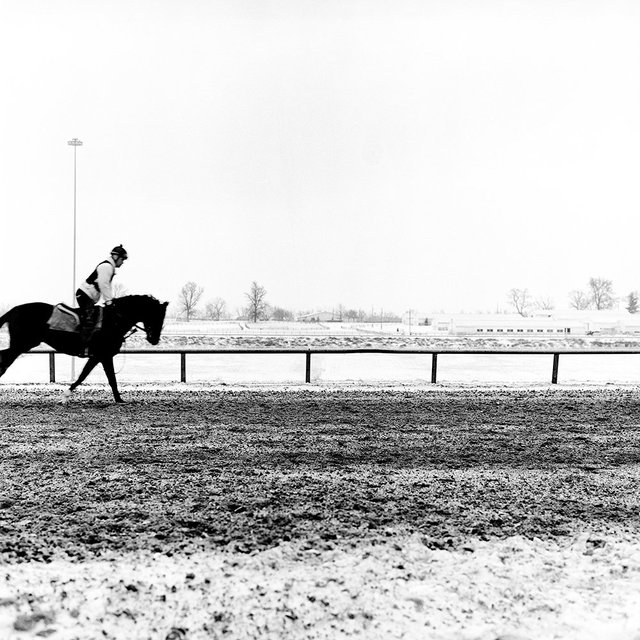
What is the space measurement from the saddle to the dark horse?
7 centimetres

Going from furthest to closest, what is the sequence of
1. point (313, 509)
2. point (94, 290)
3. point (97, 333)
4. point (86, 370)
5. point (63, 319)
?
point (86, 370) → point (94, 290) → point (97, 333) → point (63, 319) → point (313, 509)

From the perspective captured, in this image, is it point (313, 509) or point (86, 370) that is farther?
point (86, 370)

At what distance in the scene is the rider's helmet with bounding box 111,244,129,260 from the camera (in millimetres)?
9391

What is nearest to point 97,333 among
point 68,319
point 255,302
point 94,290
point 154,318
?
point 68,319

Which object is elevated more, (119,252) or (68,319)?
(119,252)

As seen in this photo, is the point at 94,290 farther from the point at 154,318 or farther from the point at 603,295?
the point at 603,295

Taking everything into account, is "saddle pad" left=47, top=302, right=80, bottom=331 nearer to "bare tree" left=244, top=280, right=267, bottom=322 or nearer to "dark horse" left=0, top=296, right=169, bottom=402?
"dark horse" left=0, top=296, right=169, bottom=402

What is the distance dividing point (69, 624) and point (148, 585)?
0.45 metres

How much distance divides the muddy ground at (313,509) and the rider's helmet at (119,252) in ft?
8.85

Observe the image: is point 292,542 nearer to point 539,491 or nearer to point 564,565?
Answer: point 564,565

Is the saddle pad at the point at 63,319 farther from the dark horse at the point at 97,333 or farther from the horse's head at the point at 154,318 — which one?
the horse's head at the point at 154,318

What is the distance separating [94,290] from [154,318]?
107 centimetres

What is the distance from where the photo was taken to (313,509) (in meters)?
4.28

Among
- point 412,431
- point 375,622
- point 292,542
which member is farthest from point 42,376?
point 375,622
